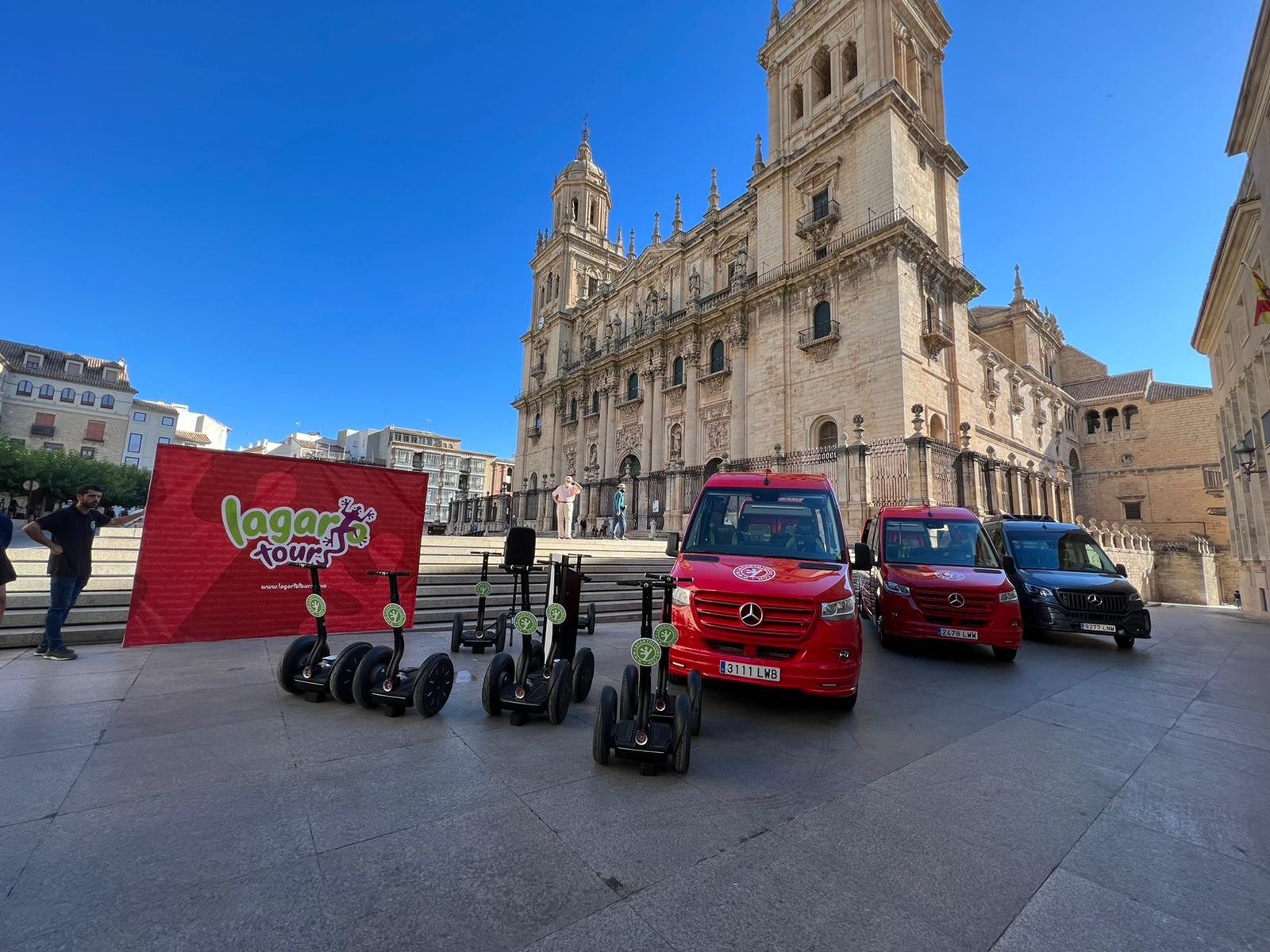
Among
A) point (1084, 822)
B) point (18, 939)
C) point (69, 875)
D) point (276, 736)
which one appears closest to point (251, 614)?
point (276, 736)

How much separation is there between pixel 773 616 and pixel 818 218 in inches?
933

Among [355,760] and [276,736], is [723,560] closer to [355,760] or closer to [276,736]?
[355,760]

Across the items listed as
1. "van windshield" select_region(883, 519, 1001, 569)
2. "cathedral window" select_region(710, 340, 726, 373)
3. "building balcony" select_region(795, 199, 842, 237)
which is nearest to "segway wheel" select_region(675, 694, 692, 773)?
"van windshield" select_region(883, 519, 1001, 569)

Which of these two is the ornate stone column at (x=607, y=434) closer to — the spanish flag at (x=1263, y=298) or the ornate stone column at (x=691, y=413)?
the ornate stone column at (x=691, y=413)

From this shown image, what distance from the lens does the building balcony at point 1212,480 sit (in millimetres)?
30703

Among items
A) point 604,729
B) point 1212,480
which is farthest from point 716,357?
point 1212,480

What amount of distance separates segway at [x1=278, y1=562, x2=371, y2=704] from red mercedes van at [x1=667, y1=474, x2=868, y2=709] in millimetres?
2715

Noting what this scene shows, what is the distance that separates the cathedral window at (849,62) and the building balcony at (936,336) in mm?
12087

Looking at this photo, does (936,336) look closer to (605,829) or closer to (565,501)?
(565,501)

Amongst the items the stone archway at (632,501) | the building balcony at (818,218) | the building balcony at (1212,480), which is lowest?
the stone archway at (632,501)

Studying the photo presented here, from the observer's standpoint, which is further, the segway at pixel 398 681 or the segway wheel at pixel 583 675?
the segway wheel at pixel 583 675

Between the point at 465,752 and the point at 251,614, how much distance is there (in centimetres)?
454

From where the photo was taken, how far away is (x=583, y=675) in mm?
4586

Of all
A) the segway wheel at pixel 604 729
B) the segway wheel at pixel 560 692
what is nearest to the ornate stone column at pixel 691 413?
the segway wheel at pixel 560 692
